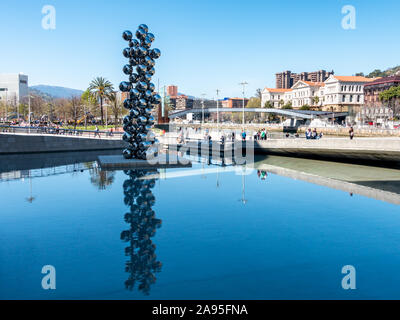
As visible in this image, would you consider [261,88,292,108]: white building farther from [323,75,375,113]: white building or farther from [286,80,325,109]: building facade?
[323,75,375,113]: white building

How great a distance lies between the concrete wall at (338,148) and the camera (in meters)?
23.2

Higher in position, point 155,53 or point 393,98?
point 393,98

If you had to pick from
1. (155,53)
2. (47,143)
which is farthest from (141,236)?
(47,143)

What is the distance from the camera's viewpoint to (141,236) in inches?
348

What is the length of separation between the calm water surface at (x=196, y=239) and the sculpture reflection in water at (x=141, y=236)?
26 millimetres

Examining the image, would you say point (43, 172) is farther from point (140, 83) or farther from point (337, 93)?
point (337, 93)

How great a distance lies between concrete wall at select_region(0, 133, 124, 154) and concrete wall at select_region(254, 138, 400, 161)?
14654 millimetres

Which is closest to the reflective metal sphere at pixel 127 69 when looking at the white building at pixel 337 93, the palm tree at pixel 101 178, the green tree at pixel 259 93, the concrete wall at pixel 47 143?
the palm tree at pixel 101 178

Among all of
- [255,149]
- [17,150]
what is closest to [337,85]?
[255,149]

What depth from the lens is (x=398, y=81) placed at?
96.2 metres

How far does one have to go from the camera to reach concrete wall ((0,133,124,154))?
2891 cm

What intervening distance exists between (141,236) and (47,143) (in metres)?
25.0
